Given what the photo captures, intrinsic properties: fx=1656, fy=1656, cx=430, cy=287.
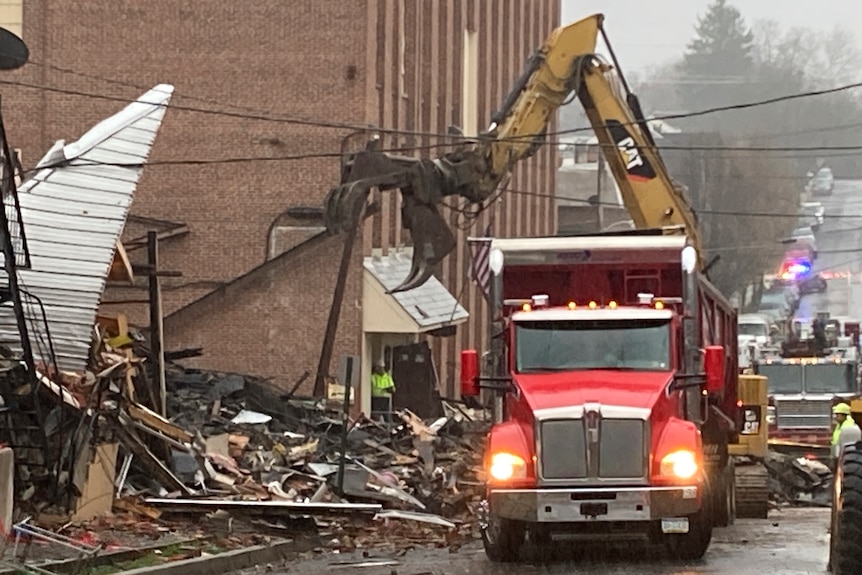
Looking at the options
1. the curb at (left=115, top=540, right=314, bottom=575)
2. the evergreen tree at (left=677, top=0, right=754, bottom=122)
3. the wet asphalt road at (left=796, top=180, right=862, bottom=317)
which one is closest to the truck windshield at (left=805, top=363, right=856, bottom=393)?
the curb at (left=115, top=540, right=314, bottom=575)

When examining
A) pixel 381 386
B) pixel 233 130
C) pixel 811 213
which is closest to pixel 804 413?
pixel 381 386

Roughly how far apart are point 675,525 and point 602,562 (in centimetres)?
150

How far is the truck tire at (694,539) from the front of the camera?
16359 millimetres

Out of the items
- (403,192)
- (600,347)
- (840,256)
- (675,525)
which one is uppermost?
(403,192)

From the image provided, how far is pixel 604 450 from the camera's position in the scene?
51.8 ft

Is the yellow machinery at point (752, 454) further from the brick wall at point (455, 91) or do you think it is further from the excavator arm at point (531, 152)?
the brick wall at point (455, 91)

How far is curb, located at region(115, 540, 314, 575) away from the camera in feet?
50.9

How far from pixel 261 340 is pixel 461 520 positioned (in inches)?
633

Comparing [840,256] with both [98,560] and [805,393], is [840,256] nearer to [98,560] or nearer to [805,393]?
[805,393]

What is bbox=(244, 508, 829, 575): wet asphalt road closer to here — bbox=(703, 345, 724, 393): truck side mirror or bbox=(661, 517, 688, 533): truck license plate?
bbox=(661, 517, 688, 533): truck license plate

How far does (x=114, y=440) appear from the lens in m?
20.4

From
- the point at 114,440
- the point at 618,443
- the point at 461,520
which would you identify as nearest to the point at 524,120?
the point at 461,520

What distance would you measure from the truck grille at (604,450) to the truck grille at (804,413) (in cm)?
A: 2035

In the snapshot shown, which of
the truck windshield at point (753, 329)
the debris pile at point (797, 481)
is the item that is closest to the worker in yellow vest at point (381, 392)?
the debris pile at point (797, 481)
